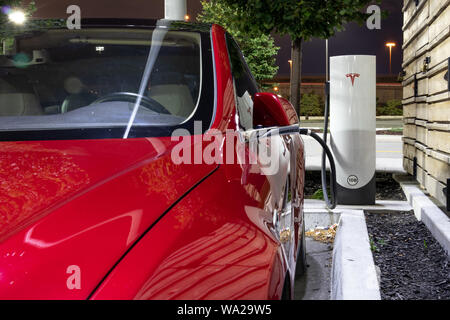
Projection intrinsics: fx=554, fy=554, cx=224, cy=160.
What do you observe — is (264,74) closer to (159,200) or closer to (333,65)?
(333,65)

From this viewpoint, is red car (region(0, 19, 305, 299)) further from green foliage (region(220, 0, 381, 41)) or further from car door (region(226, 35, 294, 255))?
green foliage (region(220, 0, 381, 41))

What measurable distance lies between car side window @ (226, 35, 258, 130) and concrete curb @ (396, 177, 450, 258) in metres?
2.16

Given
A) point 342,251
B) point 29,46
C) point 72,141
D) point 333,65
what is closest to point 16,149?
point 72,141

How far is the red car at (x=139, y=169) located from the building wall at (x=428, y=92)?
2865 mm

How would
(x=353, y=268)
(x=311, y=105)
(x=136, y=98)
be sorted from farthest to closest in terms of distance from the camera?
(x=311, y=105) → (x=353, y=268) → (x=136, y=98)

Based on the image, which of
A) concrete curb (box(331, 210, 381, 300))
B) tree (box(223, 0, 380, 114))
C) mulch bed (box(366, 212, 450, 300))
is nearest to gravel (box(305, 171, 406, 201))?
mulch bed (box(366, 212, 450, 300))

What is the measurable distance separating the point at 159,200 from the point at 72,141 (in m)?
0.63

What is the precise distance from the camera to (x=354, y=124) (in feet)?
20.9

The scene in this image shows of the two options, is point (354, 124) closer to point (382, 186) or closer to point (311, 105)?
point (382, 186)

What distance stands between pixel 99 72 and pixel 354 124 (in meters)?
4.34

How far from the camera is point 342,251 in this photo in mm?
3922

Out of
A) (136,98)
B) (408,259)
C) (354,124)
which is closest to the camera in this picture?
(136,98)

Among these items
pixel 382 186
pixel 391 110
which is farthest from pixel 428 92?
pixel 391 110

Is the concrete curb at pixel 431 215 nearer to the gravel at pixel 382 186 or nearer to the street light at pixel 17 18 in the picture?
the gravel at pixel 382 186
